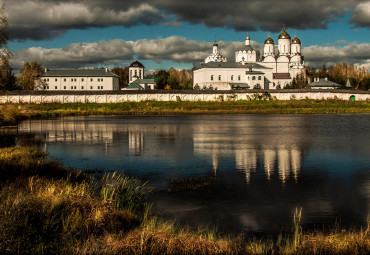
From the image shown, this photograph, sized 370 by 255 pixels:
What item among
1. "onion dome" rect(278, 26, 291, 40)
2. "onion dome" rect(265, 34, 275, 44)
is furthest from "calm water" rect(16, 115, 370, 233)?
"onion dome" rect(278, 26, 291, 40)

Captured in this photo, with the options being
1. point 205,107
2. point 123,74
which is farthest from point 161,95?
point 123,74

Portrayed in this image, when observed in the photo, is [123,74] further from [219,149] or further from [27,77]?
[219,149]

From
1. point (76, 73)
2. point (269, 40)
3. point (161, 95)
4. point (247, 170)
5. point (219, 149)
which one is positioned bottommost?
point (247, 170)

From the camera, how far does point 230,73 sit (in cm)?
7669

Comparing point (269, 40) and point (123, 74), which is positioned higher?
point (269, 40)

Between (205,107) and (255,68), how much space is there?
31723mm

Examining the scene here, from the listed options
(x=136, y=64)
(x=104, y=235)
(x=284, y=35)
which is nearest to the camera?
(x=104, y=235)

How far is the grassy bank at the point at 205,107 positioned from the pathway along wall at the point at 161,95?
8.15 ft

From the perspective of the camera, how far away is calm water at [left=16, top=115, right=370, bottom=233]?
22.1ft

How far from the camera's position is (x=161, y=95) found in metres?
56.7

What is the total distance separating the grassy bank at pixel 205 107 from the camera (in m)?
Answer: 47.3

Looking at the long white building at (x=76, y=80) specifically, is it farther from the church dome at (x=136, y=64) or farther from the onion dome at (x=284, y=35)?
the onion dome at (x=284, y=35)

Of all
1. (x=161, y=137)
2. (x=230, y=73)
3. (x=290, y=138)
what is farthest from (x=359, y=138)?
(x=230, y=73)

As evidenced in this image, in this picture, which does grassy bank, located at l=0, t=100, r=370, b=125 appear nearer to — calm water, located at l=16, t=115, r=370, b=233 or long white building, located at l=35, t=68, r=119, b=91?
long white building, located at l=35, t=68, r=119, b=91
